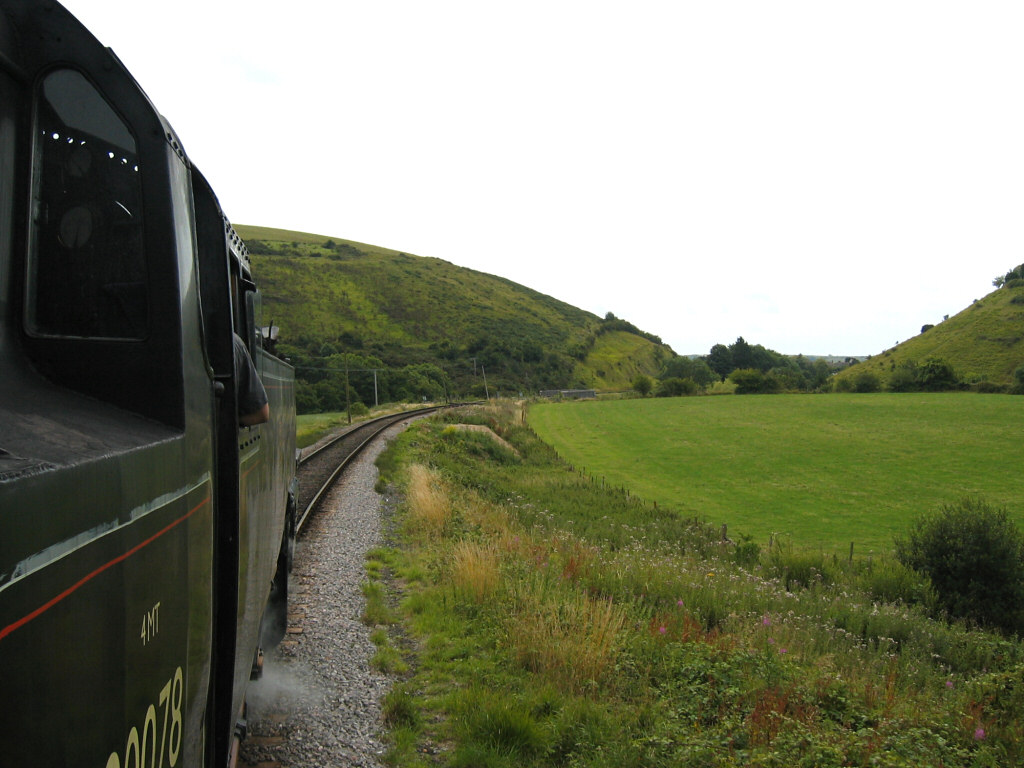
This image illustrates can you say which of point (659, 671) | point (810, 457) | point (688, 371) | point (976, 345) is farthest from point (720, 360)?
point (659, 671)

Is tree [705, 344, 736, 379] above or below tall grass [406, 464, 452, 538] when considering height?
above

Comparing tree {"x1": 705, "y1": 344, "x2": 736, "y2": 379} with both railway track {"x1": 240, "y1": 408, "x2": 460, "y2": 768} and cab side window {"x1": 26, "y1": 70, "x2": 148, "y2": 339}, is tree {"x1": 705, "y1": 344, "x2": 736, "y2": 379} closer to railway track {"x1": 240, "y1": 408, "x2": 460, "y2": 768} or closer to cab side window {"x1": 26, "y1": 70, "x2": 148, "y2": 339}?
railway track {"x1": 240, "y1": 408, "x2": 460, "y2": 768}

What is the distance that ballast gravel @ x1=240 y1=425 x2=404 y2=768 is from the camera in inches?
195

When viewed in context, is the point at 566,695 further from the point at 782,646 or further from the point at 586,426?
the point at 586,426

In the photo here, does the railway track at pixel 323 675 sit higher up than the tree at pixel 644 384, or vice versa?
the tree at pixel 644 384

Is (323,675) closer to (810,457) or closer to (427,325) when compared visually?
(810,457)

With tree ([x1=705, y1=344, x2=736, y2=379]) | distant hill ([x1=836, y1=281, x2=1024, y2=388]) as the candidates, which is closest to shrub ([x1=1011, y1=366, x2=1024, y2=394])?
distant hill ([x1=836, y1=281, x2=1024, y2=388])

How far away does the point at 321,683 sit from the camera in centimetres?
602

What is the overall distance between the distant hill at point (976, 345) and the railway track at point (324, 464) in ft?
246

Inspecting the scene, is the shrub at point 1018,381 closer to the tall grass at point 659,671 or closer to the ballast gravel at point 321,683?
the tall grass at point 659,671

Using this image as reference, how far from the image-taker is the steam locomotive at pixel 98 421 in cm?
121

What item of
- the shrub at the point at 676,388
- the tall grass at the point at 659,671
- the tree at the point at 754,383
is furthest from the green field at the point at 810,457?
the shrub at the point at 676,388

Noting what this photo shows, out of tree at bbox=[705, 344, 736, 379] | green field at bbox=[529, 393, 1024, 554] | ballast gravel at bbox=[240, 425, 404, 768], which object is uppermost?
tree at bbox=[705, 344, 736, 379]

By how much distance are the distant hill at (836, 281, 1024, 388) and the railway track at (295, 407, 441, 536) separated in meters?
74.9
